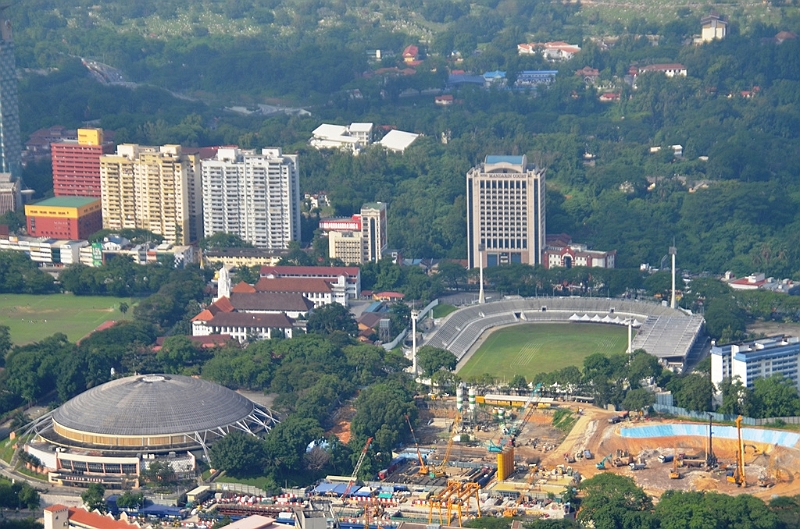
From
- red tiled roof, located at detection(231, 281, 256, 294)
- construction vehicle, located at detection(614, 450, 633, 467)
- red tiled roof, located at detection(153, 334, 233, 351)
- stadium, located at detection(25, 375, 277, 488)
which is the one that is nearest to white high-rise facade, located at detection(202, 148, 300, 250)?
red tiled roof, located at detection(231, 281, 256, 294)

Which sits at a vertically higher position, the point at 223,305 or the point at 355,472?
the point at 223,305

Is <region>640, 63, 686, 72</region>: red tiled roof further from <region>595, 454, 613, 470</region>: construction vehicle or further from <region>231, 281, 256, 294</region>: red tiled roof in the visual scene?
<region>595, 454, 613, 470</region>: construction vehicle

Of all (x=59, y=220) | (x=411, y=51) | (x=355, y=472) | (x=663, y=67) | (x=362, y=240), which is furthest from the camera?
(x=411, y=51)

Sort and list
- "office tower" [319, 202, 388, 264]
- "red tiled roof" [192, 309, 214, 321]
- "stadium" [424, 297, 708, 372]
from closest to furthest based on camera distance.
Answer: "stadium" [424, 297, 708, 372]
"red tiled roof" [192, 309, 214, 321]
"office tower" [319, 202, 388, 264]

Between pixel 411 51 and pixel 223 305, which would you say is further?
pixel 411 51

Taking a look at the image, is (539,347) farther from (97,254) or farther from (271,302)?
(97,254)

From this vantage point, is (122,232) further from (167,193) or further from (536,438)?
(536,438)

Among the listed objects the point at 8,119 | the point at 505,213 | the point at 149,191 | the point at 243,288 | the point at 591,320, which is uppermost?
the point at 8,119

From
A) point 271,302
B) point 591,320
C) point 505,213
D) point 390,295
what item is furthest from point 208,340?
point 505,213
